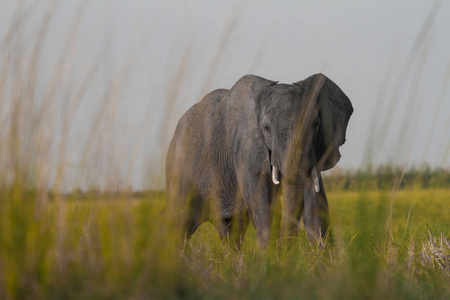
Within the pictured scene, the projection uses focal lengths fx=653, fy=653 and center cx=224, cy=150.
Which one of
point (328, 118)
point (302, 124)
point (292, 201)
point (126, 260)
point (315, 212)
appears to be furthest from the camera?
point (328, 118)

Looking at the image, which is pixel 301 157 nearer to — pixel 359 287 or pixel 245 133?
pixel 245 133

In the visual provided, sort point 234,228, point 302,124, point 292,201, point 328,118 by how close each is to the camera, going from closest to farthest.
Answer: point 302,124 < point 292,201 < point 328,118 < point 234,228

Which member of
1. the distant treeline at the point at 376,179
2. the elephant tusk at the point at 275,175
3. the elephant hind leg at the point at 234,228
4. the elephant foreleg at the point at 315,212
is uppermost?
the distant treeline at the point at 376,179

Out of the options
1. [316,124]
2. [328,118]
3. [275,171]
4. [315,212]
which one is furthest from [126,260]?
[328,118]

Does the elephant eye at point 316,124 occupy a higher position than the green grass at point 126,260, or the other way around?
the elephant eye at point 316,124

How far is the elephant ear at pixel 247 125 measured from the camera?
16.9 feet

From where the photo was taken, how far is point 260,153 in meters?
5.13

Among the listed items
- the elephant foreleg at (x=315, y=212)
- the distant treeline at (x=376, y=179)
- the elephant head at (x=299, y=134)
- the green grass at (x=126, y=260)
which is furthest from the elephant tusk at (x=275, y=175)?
the green grass at (x=126, y=260)

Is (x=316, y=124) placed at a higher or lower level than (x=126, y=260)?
higher

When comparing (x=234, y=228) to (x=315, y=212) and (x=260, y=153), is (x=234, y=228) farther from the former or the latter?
(x=315, y=212)

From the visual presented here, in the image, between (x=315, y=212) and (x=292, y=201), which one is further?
(x=292, y=201)

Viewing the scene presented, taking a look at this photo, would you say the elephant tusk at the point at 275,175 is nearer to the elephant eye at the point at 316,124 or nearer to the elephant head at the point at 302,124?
the elephant head at the point at 302,124

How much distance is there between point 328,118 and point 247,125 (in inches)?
26.1

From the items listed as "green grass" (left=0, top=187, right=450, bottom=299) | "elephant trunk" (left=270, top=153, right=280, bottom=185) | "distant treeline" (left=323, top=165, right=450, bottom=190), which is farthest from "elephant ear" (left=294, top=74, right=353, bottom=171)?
"green grass" (left=0, top=187, right=450, bottom=299)
